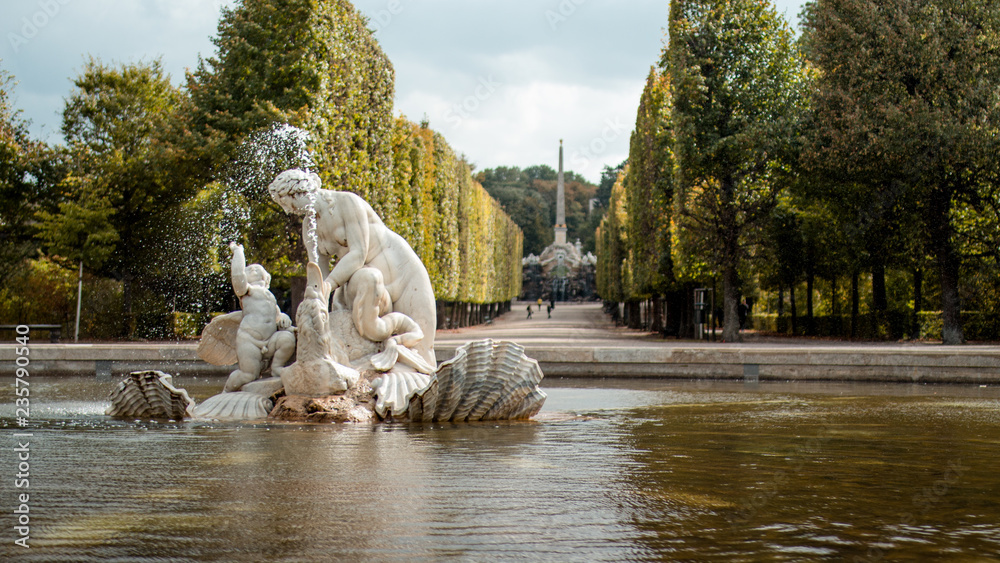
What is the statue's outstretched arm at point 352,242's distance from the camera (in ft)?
27.1

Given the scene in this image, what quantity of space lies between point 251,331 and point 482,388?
2.27 meters

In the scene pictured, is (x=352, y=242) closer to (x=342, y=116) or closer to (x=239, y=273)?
(x=239, y=273)

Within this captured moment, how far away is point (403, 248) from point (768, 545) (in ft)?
19.2

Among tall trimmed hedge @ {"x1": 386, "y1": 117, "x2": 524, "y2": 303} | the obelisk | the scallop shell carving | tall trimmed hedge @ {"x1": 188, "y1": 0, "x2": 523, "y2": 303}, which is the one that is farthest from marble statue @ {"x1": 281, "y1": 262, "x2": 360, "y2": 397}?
the obelisk

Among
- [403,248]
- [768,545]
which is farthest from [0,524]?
[403,248]

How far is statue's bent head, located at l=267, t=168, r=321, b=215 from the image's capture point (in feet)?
26.5

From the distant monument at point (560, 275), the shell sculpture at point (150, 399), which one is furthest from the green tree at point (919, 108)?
the distant monument at point (560, 275)

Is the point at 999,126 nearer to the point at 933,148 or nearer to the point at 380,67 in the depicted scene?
the point at 933,148

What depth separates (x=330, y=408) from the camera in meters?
7.59

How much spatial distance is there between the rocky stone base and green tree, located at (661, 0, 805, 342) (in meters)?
19.7

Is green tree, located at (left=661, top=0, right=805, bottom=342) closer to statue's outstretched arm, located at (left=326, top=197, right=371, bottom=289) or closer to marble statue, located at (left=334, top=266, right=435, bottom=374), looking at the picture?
marble statue, located at (left=334, top=266, right=435, bottom=374)

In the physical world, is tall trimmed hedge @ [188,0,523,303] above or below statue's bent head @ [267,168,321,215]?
above

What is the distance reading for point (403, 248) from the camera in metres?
8.71

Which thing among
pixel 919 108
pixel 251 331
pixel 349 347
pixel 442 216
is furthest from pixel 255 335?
pixel 442 216
